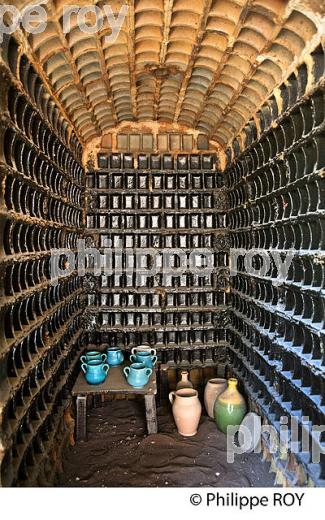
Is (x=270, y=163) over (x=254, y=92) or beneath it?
beneath

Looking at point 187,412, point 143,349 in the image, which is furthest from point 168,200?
point 187,412

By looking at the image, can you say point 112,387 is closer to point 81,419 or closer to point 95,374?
point 95,374

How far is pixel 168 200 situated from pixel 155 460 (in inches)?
98.5

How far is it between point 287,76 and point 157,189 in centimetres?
207

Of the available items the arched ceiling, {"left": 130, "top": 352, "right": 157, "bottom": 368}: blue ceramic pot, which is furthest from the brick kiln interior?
{"left": 130, "top": 352, "right": 157, "bottom": 368}: blue ceramic pot

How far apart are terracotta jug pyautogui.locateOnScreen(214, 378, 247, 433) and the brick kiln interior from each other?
0.14 metres

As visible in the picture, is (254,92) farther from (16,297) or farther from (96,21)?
(16,297)

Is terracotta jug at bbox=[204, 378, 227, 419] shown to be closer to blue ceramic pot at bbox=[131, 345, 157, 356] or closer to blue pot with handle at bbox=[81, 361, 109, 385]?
blue ceramic pot at bbox=[131, 345, 157, 356]

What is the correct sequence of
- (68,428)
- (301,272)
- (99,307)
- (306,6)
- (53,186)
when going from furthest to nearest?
(99,307) < (68,428) < (53,186) < (301,272) < (306,6)

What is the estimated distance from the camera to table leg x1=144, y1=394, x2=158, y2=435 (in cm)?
353

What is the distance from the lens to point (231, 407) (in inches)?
134

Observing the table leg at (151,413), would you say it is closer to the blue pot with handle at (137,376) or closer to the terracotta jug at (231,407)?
the blue pot with handle at (137,376)

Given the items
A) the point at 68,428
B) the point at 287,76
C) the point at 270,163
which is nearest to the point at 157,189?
the point at 270,163

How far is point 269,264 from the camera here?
305cm
